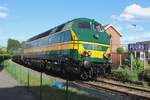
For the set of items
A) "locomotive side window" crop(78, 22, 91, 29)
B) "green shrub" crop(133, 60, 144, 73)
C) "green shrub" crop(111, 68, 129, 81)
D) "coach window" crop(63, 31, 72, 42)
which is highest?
"locomotive side window" crop(78, 22, 91, 29)

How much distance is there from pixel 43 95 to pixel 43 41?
17.5 m

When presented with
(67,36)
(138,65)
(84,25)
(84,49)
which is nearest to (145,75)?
(138,65)

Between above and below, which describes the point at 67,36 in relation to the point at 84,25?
below

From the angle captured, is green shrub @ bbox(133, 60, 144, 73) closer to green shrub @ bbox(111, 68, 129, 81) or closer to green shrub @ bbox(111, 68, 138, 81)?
green shrub @ bbox(111, 68, 129, 81)

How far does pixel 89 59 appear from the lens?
21375 mm

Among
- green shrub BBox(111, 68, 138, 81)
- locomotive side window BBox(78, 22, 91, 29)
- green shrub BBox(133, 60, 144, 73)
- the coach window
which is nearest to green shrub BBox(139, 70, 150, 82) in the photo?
green shrub BBox(111, 68, 138, 81)

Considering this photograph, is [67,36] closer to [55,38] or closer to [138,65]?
[55,38]

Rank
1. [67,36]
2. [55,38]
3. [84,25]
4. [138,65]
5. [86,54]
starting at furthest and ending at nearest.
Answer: [138,65]
[55,38]
[84,25]
[67,36]
[86,54]

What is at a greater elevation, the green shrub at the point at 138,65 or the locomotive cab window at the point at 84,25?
the locomotive cab window at the point at 84,25

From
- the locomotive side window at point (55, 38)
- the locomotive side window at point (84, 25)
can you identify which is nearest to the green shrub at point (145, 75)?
the locomotive side window at point (84, 25)

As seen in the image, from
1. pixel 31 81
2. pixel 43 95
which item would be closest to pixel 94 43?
pixel 31 81

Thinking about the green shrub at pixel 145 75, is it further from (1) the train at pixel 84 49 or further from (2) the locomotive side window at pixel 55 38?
(2) the locomotive side window at pixel 55 38

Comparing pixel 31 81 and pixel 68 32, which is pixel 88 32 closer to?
pixel 68 32

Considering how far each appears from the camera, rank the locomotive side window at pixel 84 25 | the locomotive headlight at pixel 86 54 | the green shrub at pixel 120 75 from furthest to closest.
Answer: the green shrub at pixel 120 75
the locomotive side window at pixel 84 25
the locomotive headlight at pixel 86 54
